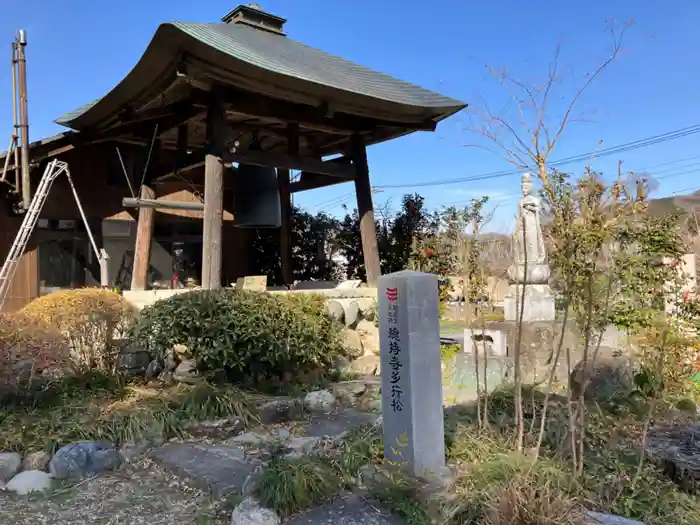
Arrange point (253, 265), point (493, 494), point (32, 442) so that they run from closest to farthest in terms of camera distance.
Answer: point (493, 494), point (32, 442), point (253, 265)

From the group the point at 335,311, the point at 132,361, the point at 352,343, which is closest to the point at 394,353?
the point at 132,361

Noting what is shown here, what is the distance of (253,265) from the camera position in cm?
1249

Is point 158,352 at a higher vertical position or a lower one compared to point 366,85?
lower

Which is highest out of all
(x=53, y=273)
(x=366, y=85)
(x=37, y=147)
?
(x=366, y=85)

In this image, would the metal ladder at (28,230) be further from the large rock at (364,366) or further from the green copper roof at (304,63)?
the large rock at (364,366)

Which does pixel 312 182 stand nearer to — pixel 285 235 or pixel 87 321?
pixel 285 235

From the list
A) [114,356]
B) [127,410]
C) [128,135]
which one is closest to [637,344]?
[127,410]

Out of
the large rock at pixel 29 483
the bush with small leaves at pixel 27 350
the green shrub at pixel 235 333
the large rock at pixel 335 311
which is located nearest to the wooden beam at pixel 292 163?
the large rock at pixel 335 311

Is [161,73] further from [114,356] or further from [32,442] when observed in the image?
[32,442]

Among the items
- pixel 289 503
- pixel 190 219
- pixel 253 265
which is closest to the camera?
pixel 289 503

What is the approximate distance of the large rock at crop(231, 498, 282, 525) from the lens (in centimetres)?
299

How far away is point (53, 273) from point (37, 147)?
2179 millimetres

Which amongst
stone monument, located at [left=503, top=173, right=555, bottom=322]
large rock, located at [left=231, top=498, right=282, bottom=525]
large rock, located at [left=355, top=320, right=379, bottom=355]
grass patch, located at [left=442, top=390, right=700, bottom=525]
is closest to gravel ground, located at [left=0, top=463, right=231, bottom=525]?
large rock, located at [left=231, top=498, right=282, bottom=525]

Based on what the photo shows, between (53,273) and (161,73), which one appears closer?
(161,73)
